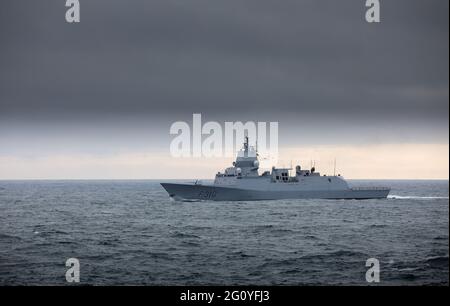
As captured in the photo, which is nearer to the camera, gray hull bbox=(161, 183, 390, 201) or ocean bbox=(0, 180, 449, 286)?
ocean bbox=(0, 180, 449, 286)

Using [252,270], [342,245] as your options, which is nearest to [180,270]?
[252,270]

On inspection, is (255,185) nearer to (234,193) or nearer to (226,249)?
(234,193)

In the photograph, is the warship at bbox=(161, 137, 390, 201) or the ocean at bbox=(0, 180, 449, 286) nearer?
the ocean at bbox=(0, 180, 449, 286)

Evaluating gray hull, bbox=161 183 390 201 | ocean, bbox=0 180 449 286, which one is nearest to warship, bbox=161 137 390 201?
gray hull, bbox=161 183 390 201

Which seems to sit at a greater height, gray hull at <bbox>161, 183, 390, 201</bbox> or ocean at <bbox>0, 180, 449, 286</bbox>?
gray hull at <bbox>161, 183, 390, 201</bbox>

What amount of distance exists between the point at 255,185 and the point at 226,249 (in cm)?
3319

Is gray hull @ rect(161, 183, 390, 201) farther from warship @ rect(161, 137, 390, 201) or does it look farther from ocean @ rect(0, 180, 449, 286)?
ocean @ rect(0, 180, 449, 286)

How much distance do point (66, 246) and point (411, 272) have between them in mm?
17684

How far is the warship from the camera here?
5841cm

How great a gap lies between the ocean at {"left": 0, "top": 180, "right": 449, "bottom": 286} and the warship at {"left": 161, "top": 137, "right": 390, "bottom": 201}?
1267 cm

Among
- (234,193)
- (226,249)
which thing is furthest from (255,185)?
(226,249)

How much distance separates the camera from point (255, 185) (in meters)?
58.7

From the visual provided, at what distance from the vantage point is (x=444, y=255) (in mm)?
23141
